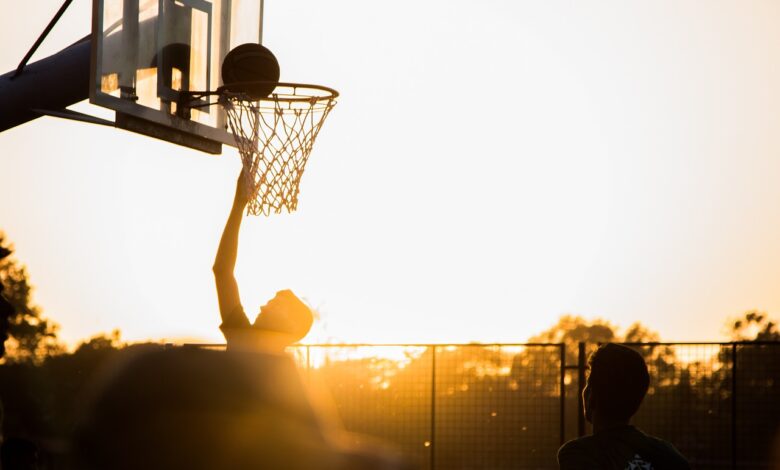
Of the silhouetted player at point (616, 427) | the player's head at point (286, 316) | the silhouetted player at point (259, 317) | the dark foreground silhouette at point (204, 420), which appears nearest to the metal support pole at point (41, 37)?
the silhouetted player at point (259, 317)

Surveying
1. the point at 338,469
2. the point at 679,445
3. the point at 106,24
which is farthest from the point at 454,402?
the point at 338,469

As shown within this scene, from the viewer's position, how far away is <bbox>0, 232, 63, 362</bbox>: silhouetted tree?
247 feet

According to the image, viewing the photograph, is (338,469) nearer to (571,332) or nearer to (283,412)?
(283,412)

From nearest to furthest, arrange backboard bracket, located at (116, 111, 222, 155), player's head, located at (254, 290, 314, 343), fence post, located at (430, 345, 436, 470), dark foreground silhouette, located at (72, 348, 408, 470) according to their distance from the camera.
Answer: dark foreground silhouette, located at (72, 348, 408, 470)
player's head, located at (254, 290, 314, 343)
backboard bracket, located at (116, 111, 222, 155)
fence post, located at (430, 345, 436, 470)

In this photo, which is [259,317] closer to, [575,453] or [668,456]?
[575,453]

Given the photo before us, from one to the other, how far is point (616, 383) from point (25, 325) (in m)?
76.1

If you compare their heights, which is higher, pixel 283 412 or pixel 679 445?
pixel 283 412

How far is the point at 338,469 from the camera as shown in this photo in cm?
214

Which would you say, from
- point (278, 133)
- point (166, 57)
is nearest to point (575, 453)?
point (278, 133)

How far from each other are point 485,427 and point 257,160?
25.4 feet

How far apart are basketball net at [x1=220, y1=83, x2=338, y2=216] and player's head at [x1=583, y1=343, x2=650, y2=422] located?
17.5ft

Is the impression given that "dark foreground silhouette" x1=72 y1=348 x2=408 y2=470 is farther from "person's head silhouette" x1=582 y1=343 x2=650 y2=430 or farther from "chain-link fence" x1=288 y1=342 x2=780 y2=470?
"chain-link fence" x1=288 y1=342 x2=780 y2=470

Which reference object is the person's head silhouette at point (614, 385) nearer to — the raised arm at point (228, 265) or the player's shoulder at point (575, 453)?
the player's shoulder at point (575, 453)

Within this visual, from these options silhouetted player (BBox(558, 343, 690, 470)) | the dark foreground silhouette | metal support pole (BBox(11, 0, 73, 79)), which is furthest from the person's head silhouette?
metal support pole (BBox(11, 0, 73, 79))
